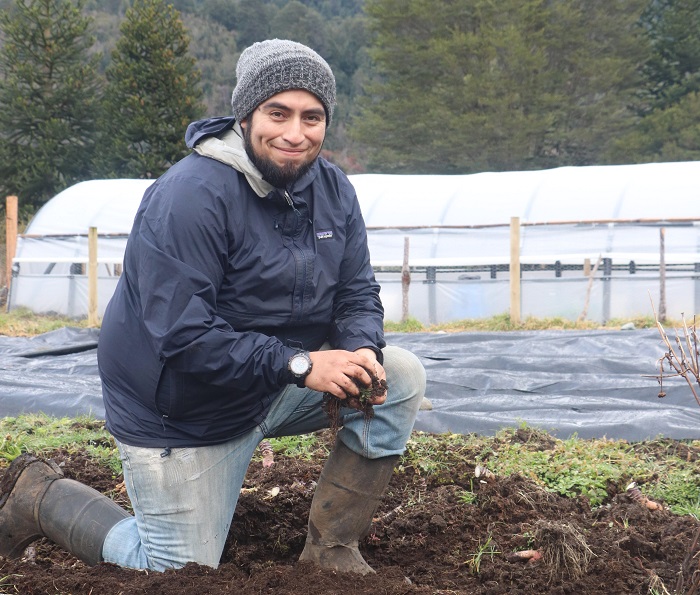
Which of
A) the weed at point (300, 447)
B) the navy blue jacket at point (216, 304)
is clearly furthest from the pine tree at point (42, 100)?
the navy blue jacket at point (216, 304)

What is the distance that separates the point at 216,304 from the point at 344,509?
2.42ft

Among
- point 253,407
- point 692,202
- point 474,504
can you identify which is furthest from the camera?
point 692,202

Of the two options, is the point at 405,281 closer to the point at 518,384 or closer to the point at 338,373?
the point at 518,384

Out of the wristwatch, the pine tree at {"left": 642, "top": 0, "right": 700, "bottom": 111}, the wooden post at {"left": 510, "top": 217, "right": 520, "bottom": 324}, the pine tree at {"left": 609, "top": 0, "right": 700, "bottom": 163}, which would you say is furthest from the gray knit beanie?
the pine tree at {"left": 642, "top": 0, "right": 700, "bottom": 111}

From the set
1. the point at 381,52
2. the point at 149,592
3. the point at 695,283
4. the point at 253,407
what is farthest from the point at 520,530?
the point at 381,52

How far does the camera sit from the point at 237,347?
7.36ft

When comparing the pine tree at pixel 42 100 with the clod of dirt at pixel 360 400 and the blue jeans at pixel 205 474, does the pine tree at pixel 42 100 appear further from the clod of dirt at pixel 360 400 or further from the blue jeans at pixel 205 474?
the clod of dirt at pixel 360 400

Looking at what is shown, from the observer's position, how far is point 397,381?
8.58 feet

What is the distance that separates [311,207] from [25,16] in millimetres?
22057

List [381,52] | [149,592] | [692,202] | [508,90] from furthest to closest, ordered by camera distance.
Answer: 1. [381,52]
2. [508,90]
3. [692,202]
4. [149,592]

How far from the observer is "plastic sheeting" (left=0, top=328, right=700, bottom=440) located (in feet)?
15.5

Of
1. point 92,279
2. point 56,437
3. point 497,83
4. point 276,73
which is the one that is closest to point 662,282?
point 92,279

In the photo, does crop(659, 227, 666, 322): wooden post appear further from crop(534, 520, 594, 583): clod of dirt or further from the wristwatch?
the wristwatch

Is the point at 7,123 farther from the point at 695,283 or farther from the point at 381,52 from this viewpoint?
the point at 695,283
